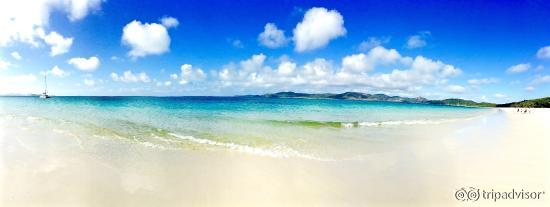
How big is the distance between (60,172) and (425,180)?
768 centimetres

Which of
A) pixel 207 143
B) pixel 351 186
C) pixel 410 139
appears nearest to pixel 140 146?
pixel 207 143

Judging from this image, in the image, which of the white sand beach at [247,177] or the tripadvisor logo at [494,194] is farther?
the tripadvisor logo at [494,194]

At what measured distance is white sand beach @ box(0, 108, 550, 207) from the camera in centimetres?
552

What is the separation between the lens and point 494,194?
589 cm

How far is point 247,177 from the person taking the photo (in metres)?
6.58

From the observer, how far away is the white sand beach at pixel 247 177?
18.1 ft

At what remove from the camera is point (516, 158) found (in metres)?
8.80

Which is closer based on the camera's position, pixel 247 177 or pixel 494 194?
pixel 494 194

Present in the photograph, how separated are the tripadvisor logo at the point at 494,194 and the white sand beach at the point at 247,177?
0.12 metres

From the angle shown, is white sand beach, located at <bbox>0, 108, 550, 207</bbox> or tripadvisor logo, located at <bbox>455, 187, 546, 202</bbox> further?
tripadvisor logo, located at <bbox>455, 187, 546, 202</bbox>

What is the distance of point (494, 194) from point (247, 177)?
467 centimetres

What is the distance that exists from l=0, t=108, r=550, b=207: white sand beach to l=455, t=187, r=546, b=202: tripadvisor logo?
118 millimetres

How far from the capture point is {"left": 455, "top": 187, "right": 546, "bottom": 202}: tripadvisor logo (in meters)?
5.74

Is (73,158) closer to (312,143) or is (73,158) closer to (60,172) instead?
(60,172)
